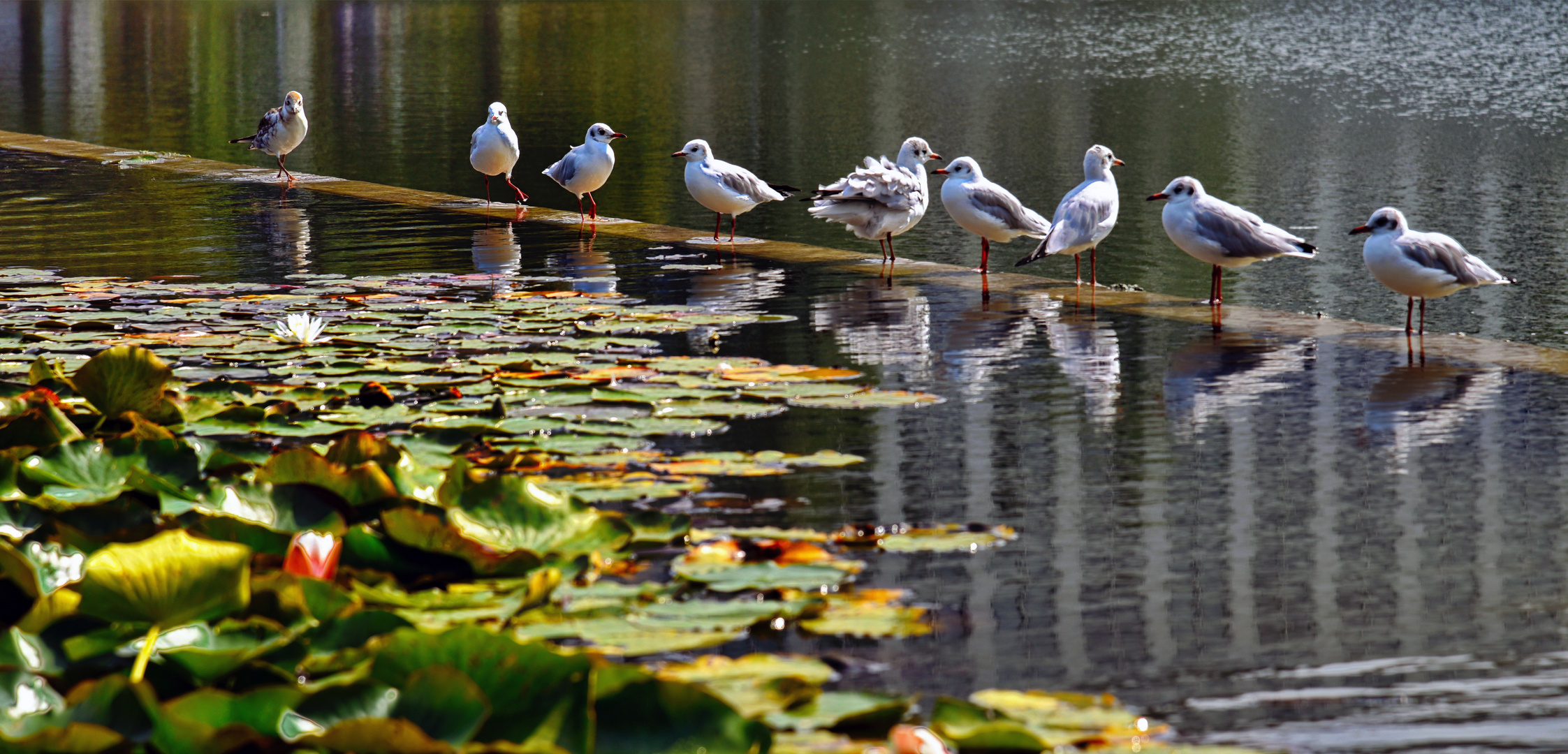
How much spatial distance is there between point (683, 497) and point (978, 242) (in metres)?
9.94

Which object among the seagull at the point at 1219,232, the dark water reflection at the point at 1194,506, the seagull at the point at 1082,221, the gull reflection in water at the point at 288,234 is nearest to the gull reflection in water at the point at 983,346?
the dark water reflection at the point at 1194,506

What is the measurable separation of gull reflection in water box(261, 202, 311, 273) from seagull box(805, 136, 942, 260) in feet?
9.77

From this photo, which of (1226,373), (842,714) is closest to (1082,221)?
(1226,373)

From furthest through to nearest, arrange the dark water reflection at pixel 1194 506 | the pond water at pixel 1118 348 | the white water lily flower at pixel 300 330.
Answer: the white water lily flower at pixel 300 330 → the pond water at pixel 1118 348 → the dark water reflection at pixel 1194 506

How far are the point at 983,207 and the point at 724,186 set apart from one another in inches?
78.7

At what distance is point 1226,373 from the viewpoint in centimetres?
625

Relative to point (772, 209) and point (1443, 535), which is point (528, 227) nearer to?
point (772, 209)

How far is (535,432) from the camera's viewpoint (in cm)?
507

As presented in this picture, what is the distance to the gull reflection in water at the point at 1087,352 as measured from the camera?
572 centimetres

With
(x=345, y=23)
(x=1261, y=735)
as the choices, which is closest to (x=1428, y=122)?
(x=1261, y=735)

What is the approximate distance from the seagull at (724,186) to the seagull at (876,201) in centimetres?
101

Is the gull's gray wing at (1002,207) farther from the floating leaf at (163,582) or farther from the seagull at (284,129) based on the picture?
the seagull at (284,129)

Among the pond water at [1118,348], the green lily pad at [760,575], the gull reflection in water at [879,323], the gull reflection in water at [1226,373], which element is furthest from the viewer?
the gull reflection in water at [879,323]

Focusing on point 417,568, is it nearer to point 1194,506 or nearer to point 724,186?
point 1194,506
